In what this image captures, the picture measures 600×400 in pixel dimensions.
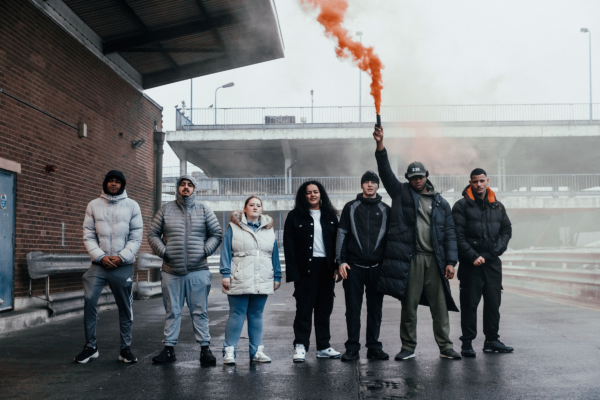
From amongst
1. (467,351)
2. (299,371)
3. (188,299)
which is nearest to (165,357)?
(188,299)

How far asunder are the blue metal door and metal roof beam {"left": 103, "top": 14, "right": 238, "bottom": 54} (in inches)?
162

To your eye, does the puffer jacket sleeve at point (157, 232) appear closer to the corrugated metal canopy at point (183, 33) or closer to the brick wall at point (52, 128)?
the brick wall at point (52, 128)

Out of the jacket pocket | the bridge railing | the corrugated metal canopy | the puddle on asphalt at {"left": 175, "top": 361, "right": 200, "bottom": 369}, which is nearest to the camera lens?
the puddle on asphalt at {"left": 175, "top": 361, "right": 200, "bottom": 369}

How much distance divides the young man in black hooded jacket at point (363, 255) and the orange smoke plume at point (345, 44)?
1.08 metres

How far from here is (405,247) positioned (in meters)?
5.95

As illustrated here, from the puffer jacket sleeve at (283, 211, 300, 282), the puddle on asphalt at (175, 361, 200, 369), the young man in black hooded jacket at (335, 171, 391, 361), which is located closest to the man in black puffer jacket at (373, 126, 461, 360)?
the young man in black hooded jacket at (335, 171, 391, 361)

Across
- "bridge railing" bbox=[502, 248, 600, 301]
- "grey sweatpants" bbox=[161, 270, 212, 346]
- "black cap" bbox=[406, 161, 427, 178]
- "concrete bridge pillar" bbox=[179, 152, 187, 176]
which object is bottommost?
"bridge railing" bbox=[502, 248, 600, 301]

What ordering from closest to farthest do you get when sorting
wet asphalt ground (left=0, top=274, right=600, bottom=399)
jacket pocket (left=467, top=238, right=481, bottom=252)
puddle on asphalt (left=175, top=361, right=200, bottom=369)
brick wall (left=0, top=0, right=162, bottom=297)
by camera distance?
wet asphalt ground (left=0, top=274, right=600, bottom=399) → puddle on asphalt (left=175, top=361, right=200, bottom=369) → jacket pocket (left=467, top=238, right=481, bottom=252) → brick wall (left=0, top=0, right=162, bottom=297)

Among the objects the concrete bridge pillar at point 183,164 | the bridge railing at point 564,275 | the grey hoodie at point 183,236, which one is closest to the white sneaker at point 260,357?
the grey hoodie at point 183,236

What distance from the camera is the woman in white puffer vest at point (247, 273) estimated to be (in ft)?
18.8

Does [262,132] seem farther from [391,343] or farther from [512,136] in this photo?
[391,343]

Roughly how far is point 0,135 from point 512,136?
2714 cm

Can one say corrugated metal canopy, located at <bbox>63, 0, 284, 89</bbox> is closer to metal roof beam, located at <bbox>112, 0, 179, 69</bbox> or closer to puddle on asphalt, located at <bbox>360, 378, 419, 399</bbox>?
metal roof beam, located at <bbox>112, 0, 179, 69</bbox>

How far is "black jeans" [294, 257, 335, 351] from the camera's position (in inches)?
233
